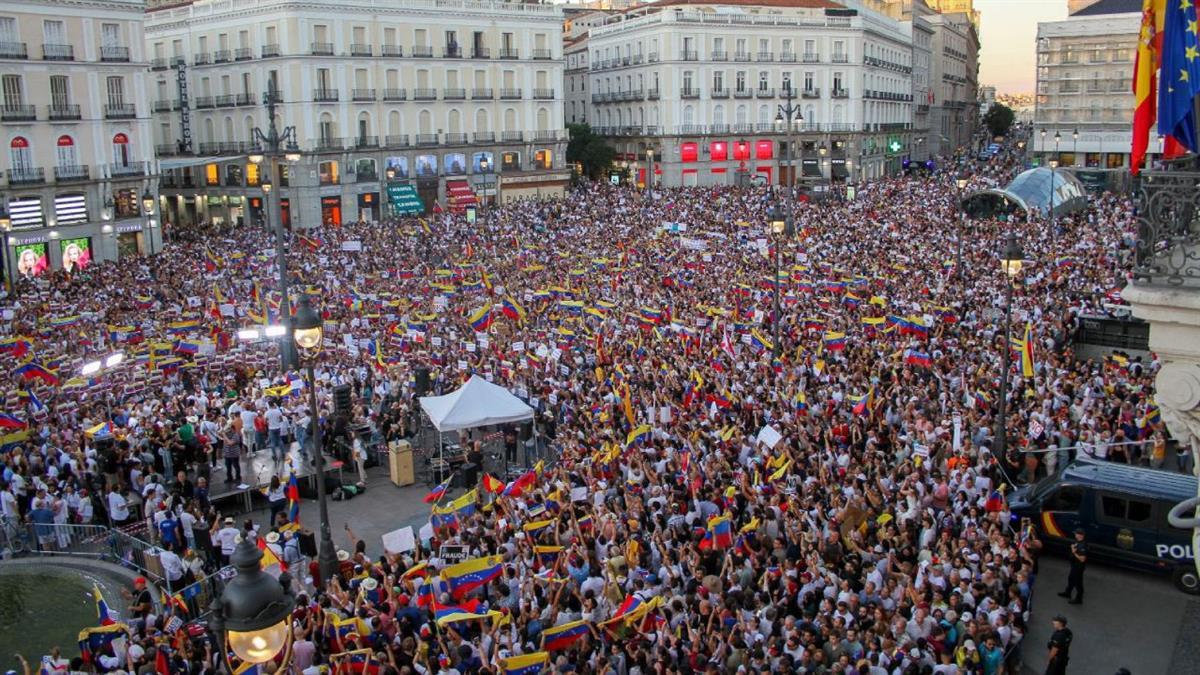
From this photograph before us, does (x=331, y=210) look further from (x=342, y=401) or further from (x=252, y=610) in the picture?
(x=252, y=610)

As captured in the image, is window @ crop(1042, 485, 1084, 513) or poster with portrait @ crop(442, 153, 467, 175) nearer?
A: window @ crop(1042, 485, 1084, 513)

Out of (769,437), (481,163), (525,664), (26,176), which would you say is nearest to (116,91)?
(26,176)

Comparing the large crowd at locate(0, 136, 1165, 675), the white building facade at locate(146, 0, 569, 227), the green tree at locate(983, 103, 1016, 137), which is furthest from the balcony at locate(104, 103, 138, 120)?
the green tree at locate(983, 103, 1016, 137)

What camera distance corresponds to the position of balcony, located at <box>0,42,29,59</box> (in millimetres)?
43906

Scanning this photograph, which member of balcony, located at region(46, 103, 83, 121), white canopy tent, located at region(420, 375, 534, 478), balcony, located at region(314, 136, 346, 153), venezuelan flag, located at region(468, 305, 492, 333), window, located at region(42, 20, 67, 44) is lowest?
white canopy tent, located at region(420, 375, 534, 478)

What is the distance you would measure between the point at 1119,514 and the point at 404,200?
50.7 meters

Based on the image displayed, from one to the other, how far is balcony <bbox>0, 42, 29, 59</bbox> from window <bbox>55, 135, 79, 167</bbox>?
3.77 metres

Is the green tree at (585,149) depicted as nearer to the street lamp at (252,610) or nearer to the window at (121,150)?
the window at (121,150)

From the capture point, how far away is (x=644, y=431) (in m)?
18.0

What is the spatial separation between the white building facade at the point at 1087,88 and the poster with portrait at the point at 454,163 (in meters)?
46.6

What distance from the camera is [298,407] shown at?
69.8 ft

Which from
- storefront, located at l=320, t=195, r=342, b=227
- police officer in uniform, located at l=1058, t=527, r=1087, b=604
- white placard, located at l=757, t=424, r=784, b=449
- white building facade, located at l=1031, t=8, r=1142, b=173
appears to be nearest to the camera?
police officer in uniform, located at l=1058, t=527, r=1087, b=604

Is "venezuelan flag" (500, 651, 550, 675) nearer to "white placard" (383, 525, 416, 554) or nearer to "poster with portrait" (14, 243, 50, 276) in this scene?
"white placard" (383, 525, 416, 554)

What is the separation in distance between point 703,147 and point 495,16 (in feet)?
62.2
